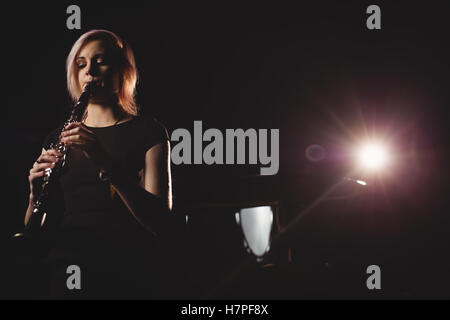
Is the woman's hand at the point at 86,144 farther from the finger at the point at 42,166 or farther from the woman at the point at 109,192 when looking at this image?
the finger at the point at 42,166

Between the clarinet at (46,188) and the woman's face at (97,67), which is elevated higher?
the woman's face at (97,67)

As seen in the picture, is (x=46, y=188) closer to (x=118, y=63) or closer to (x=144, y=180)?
(x=144, y=180)

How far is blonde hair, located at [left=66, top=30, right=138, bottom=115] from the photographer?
43.6 inches

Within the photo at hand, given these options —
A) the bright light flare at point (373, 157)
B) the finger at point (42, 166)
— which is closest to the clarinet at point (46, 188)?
the finger at point (42, 166)

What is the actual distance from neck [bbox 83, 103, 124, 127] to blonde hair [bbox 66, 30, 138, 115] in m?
0.03

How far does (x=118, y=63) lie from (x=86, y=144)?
0.31 meters

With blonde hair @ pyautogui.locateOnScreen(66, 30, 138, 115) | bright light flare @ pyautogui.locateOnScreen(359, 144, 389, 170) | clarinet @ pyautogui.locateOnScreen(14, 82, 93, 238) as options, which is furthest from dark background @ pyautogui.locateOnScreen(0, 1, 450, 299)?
clarinet @ pyautogui.locateOnScreen(14, 82, 93, 238)

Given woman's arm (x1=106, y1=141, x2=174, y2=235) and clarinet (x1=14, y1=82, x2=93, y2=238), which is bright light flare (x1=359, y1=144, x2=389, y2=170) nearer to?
woman's arm (x1=106, y1=141, x2=174, y2=235)

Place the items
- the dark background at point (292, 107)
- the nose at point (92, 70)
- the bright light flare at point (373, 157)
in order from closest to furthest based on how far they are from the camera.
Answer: the nose at point (92, 70)
the dark background at point (292, 107)
the bright light flare at point (373, 157)

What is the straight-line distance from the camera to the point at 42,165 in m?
1.04

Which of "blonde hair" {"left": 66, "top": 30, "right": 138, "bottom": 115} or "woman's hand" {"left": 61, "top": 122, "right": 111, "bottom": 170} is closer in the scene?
"woman's hand" {"left": 61, "top": 122, "right": 111, "bottom": 170}

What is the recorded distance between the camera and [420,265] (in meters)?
3.13

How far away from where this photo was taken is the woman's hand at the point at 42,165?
1.02 metres

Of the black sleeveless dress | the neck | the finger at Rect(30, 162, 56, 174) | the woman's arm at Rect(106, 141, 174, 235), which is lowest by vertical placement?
the black sleeveless dress
